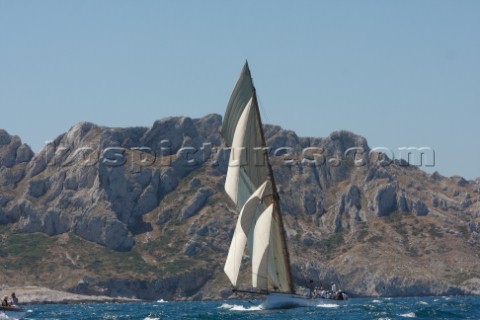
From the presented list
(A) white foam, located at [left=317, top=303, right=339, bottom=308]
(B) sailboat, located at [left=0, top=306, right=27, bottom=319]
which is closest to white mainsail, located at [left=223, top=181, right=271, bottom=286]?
(A) white foam, located at [left=317, top=303, right=339, bottom=308]

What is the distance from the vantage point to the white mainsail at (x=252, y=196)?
10050 cm

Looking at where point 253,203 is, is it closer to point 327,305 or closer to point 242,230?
point 242,230

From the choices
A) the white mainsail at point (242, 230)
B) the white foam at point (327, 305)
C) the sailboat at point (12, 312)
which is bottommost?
the sailboat at point (12, 312)

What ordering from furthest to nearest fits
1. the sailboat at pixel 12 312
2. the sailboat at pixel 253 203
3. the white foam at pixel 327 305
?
the white foam at pixel 327 305, the sailboat at pixel 12 312, the sailboat at pixel 253 203

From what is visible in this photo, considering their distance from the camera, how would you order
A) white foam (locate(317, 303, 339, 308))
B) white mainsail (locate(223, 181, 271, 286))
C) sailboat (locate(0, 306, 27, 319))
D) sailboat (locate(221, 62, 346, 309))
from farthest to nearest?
white foam (locate(317, 303, 339, 308)) → sailboat (locate(0, 306, 27, 319)) → sailboat (locate(221, 62, 346, 309)) → white mainsail (locate(223, 181, 271, 286))

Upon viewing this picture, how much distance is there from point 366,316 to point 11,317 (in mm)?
39195

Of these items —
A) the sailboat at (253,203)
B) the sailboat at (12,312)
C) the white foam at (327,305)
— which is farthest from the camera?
the white foam at (327,305)

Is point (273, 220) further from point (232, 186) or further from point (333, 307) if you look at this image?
point (333, 307)

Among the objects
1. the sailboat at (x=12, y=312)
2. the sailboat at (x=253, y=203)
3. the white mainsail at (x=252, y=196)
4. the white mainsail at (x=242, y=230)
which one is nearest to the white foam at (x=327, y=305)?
the sailboat at (x=253, y=203)

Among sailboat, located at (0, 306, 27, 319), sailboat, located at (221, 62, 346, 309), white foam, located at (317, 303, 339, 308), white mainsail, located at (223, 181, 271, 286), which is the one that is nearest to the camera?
white mainsail, located at (223, 181, 271, 286)

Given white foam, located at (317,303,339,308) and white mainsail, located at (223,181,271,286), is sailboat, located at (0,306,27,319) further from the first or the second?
white foam, located at (317,303,339,308)

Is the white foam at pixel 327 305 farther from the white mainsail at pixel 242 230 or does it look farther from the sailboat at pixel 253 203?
the white mainsail at pixel 242 230

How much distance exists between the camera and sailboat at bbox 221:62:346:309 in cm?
10050

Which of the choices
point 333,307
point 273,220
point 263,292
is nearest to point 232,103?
point 273,220
